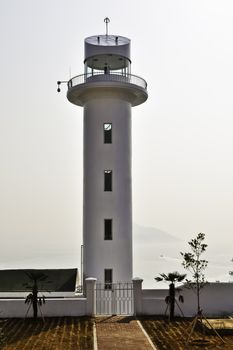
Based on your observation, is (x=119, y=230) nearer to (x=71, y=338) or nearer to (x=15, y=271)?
(x=15, y=271)

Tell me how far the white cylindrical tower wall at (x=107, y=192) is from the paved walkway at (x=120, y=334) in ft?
13.6

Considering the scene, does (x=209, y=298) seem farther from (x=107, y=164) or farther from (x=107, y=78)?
(x=107, y=78)

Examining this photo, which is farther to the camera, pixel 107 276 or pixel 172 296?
pixel 107 276

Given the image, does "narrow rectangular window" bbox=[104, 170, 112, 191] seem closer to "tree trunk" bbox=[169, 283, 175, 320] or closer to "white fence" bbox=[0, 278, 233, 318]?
"white fence" bbox=[0, 278, 233, 318]

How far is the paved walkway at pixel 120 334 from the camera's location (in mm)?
16656

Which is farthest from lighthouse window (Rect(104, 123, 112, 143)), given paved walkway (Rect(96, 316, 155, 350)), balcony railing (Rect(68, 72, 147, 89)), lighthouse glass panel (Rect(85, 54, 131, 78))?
paved walkway (Rect(96, 316, 155, 350))

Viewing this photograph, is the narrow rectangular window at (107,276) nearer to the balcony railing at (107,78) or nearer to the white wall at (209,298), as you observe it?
the white wall at (209,298)

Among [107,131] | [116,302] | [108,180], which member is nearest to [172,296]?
[116,302]

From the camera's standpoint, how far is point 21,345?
16.9 meters

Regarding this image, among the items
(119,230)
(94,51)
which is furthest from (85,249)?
(94,51)

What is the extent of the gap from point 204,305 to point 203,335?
5259 millimetres

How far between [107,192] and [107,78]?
5.86 m

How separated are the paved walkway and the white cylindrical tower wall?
4153 mm

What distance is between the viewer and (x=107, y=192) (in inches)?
1025
